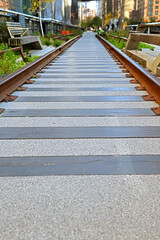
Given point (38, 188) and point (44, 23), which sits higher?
point (44, 23)

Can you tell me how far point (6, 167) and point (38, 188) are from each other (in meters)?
0.41

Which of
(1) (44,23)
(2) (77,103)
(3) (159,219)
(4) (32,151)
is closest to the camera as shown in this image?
(3) (159,219)

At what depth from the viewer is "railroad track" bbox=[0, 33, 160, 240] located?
59.1 inches

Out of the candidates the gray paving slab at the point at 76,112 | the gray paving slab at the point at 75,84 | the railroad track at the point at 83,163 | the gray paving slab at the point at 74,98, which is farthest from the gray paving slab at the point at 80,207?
the gray paving slab at the point at 75,84

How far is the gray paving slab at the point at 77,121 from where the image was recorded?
3039mm

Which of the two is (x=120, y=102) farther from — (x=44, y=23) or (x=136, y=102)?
(x=44, y=23)

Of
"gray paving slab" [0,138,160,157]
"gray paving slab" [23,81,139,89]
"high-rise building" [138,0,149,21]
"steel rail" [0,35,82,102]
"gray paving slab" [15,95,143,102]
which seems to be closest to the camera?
"gray paving slab" [0,138,160,157]

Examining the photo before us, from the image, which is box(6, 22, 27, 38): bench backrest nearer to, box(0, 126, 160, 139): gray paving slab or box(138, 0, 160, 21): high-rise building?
box(0, 126, 160, 139): gray paving slab

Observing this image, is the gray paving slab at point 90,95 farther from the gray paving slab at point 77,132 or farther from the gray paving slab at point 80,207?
the gray paving slab at point 80,207

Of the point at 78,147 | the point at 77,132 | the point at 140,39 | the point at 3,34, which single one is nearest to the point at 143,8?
the point at 3,34

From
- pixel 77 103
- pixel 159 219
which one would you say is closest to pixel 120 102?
pixel 77 103

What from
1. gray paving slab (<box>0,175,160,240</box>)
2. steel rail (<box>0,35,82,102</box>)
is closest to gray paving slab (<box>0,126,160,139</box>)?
gray paving slab (<box>0,175,160,240</box>)

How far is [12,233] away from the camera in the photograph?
4.60 ft

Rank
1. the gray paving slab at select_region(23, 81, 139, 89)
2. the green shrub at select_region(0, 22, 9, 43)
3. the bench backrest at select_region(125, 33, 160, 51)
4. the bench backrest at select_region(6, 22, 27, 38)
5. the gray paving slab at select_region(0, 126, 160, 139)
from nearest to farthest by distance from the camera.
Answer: the gray paving slab at select_region(0, 126, 160, 139) < the gray paving slab at select_region(23, 81, 139, 89) < the bench backrest at select_region(125, 33, 160, 51) < the bench backrest at select_region(6, 22, 27, 38) < the green shrub at select_region(0, 22, 9, 43)
